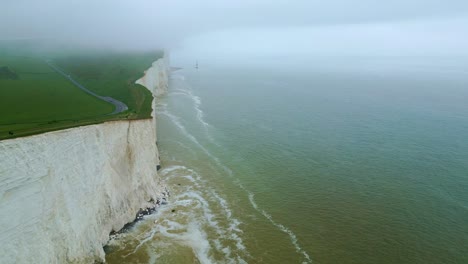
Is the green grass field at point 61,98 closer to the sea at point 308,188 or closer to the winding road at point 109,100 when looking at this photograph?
the winding road at point 109,100

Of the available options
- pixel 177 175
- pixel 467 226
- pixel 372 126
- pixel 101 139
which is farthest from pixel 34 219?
pixel 372 126

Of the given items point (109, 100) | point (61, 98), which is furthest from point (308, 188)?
point (61, 98)

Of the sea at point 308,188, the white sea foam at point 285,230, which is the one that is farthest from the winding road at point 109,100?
the white sea foam at point 285,230

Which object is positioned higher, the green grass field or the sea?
the green grass field

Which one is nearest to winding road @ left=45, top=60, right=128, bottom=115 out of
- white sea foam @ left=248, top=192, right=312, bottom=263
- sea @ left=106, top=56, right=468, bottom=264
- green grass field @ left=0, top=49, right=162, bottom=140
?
green grass field @ left=0, top=49, right=162, bottom=140

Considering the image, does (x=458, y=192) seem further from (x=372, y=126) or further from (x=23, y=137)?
(x=23, y=137)

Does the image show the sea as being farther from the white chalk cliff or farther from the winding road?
the winding road
